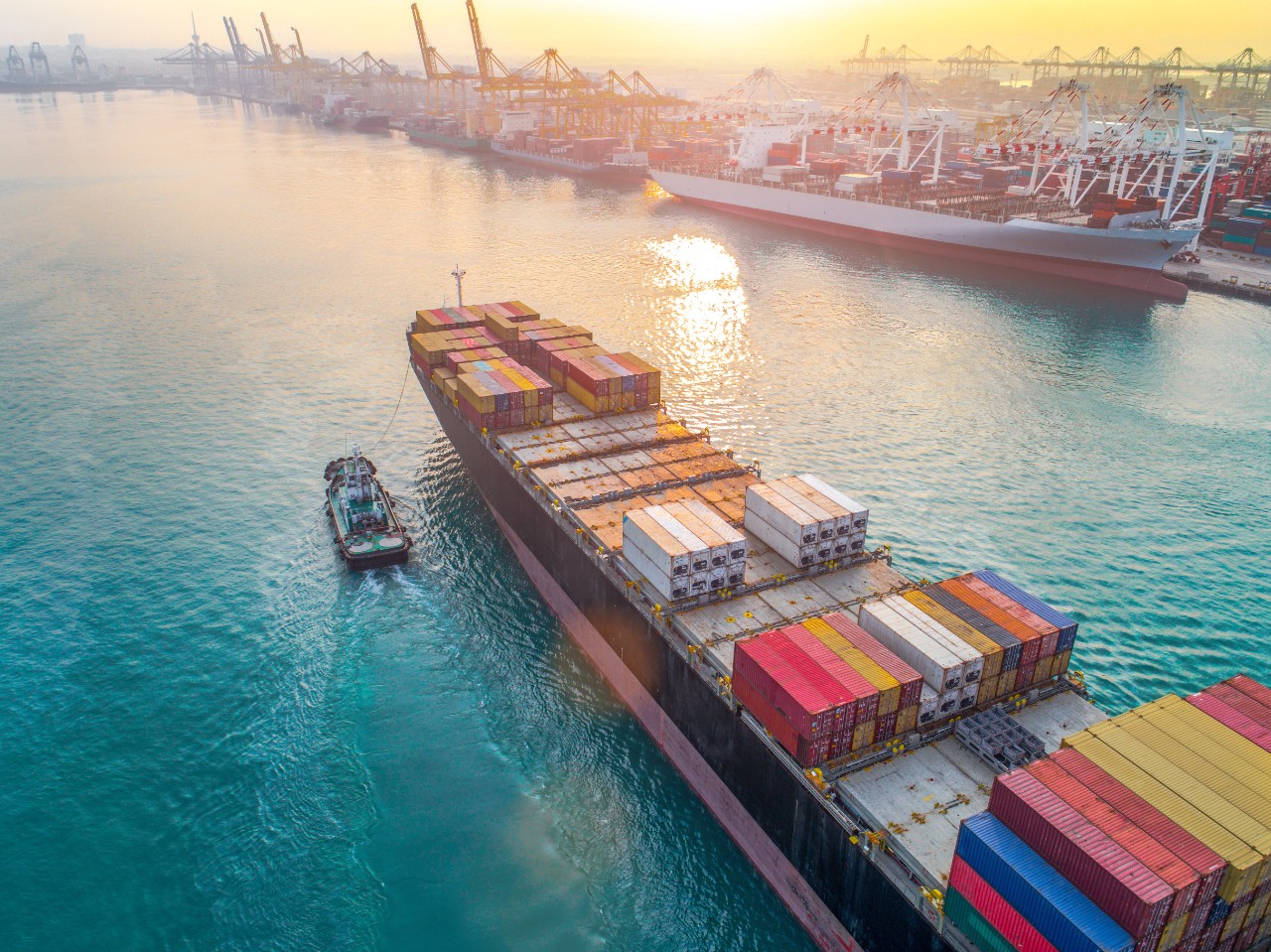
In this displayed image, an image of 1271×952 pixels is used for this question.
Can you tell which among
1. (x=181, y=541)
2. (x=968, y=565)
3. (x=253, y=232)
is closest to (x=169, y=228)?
(x=253, y=232)

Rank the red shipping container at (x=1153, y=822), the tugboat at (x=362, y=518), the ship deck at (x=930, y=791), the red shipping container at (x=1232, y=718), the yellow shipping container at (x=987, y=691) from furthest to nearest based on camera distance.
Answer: the tugboat at (x=362, y=518)
the yellow shipping container at (x=987, y=691)
the ship deck at (x=930, y=791)
the red shipping container at (x=1232, y=718)
the red shipping container at (x=1153, y=822)

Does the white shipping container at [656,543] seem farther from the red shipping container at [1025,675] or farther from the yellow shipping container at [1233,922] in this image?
the yellow shipping container at [1233,922]

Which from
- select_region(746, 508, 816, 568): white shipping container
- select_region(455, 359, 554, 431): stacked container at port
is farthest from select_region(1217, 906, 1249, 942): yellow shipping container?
select_region(455, 359, 554, 431): stacked container at port

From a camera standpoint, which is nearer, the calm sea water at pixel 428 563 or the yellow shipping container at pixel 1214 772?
the yellow shipping container at pixel 1214 772

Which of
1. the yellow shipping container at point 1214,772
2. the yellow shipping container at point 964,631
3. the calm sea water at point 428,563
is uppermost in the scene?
the yellow shipping container at point 1214,772

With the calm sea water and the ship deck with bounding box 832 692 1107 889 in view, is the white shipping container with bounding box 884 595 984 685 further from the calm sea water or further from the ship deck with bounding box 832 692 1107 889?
the calm sea water

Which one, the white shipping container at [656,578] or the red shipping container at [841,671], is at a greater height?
the red shipping container at [841,671]

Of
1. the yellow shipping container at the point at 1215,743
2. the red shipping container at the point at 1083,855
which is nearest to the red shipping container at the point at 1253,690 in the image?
the yellow shipping container at the point at 1215,743

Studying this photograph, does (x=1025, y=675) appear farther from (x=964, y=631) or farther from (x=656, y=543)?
(x=656, y=543)
